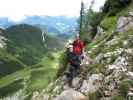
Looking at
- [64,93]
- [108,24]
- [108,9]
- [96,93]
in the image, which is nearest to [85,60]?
[64,93]

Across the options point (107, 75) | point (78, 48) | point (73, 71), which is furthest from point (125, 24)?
point (107, 75)

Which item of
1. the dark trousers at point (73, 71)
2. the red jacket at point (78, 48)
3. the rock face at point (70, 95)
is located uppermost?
the red jacket at point (78, 48)

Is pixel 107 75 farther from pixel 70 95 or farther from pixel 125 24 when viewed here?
pixel 125 24

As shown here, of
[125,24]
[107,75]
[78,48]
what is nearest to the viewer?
[107,75]

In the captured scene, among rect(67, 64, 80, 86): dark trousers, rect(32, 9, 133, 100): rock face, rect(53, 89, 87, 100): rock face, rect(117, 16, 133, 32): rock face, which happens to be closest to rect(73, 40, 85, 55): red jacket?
rect(67, 64, 80, 86): dark trousers

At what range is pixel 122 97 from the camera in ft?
96.0

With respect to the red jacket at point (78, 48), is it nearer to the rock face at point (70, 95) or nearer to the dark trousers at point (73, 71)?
the dark trousers at point (73, 71)

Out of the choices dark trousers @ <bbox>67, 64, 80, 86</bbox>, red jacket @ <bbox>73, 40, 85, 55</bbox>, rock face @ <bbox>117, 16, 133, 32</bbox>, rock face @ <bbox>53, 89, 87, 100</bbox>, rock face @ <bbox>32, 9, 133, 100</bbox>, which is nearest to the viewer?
rock face @ <bbox>32, 9, 133, 100</bbox>

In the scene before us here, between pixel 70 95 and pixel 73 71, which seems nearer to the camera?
pixel 70 95

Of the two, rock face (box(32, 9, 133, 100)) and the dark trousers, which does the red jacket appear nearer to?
the dark trousers

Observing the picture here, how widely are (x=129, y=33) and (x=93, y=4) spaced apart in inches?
2302

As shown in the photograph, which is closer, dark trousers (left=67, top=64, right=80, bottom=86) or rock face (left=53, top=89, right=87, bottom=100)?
rock face (left=53, top=89, right=87, bottom=100)

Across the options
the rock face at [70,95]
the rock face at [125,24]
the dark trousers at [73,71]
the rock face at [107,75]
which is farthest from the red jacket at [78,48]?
the rock face at [125,24]

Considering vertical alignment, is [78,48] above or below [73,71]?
above
